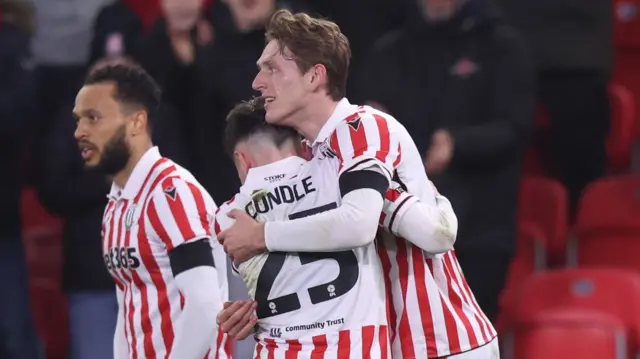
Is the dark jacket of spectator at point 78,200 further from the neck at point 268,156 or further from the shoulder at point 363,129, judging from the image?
the shoulder at point 363,129

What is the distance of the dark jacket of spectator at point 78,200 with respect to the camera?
5.66 meters

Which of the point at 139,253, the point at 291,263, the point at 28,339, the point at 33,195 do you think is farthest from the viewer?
the point at 33,195

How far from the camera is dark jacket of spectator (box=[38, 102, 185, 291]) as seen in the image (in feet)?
18.6

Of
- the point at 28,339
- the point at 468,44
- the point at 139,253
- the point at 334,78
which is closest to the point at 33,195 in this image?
the point at 28,339

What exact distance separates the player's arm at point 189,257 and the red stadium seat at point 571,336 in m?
2.11

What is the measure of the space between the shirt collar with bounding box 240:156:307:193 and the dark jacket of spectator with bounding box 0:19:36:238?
8.93 feet

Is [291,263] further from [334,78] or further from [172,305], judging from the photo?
[172,305]

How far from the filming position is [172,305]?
13.2 ft

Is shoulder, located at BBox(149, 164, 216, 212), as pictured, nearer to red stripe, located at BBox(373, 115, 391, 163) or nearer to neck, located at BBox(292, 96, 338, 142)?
neck, located at BBox(292, 96, 338, 142)

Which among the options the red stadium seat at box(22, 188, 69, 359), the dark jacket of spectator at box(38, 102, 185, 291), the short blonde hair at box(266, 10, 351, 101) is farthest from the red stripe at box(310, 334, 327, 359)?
the red stadium seat at box(22, 188, 69, 359)

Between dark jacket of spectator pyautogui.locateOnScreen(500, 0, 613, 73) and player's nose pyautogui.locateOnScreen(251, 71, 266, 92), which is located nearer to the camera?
player's nose pyautogui.locateOnScreen(251, 71, 266, 92)

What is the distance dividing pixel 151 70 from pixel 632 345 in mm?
2404

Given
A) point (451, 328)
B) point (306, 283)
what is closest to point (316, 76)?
point (306, 283)

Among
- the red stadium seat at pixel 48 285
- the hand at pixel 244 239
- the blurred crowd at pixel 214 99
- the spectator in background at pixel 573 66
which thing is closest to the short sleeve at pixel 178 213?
the hand at pixel 244 239
